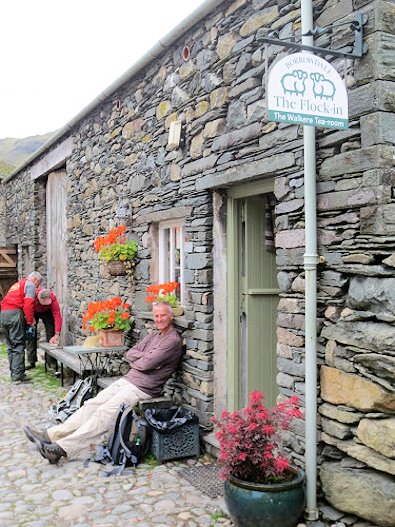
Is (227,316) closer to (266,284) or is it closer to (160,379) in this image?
(266,284)

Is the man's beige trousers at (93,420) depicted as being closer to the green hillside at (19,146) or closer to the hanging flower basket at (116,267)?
the hanging flower basket at (116,267)

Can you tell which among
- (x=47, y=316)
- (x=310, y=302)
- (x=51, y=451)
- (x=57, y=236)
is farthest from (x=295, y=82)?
(x=57, y=236)

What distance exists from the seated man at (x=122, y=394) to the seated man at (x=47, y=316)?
3612 mm

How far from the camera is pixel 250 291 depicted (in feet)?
16.9

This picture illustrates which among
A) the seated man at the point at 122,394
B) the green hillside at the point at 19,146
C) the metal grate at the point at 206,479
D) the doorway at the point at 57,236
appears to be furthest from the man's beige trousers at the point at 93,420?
the green hillside at the point at 19,146

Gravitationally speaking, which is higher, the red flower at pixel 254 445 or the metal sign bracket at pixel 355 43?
the metal sign bracket at pixel 355 43

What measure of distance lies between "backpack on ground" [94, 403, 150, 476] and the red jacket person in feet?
12.5

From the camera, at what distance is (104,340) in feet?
22.7

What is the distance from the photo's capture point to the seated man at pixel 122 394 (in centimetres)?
508

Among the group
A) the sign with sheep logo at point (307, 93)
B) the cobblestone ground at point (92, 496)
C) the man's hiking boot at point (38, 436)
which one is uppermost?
the sign with sheep logo at point (307, 93)

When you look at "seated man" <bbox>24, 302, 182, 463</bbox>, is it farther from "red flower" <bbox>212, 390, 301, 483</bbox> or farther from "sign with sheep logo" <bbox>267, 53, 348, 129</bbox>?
"sign with sheep logo" <bbox>267, 53, 348, 129</bbox>

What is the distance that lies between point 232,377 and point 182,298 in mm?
1130

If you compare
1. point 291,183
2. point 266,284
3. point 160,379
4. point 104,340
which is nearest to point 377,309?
point 291,183

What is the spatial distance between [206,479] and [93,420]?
3.93 feet
